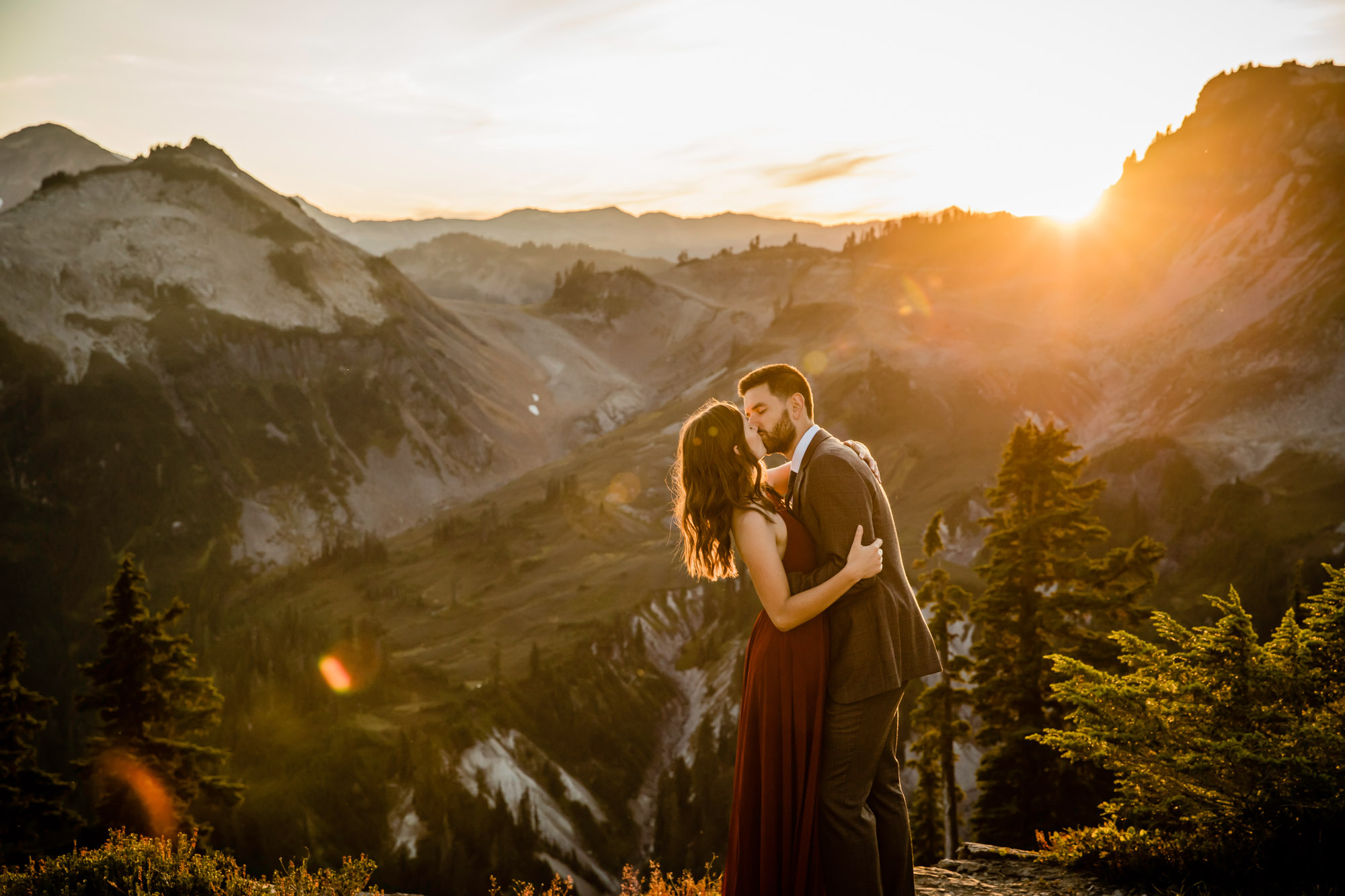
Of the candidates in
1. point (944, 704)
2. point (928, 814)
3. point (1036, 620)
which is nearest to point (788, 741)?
point (1036, 620)

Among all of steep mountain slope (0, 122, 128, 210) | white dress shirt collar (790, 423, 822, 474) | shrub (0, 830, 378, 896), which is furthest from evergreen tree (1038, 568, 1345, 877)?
steep mountain slope (0, 122, 128, 210)

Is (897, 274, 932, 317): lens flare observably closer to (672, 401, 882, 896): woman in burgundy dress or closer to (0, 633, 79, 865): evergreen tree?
(0, 633, 79, 865): evergreen tree

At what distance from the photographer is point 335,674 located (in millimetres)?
45250

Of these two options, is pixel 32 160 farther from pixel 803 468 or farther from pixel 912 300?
pixel 803 468

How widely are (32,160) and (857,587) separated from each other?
248205 mm

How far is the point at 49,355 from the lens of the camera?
76875mm

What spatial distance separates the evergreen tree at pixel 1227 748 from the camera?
21.7ft

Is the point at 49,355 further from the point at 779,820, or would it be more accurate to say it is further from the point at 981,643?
the point at 779,820

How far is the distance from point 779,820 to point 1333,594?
5730 millimetres

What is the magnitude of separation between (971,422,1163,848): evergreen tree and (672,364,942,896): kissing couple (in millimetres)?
13361

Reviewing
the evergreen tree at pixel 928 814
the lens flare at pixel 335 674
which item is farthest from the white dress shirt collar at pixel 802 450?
the lens flare at pixel 335 674

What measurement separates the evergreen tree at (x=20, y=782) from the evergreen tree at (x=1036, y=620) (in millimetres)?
19724

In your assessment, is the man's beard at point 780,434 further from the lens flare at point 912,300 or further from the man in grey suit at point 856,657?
the lens flare at point 912,300

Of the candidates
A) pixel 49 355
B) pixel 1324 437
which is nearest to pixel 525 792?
pixel 1324 437
